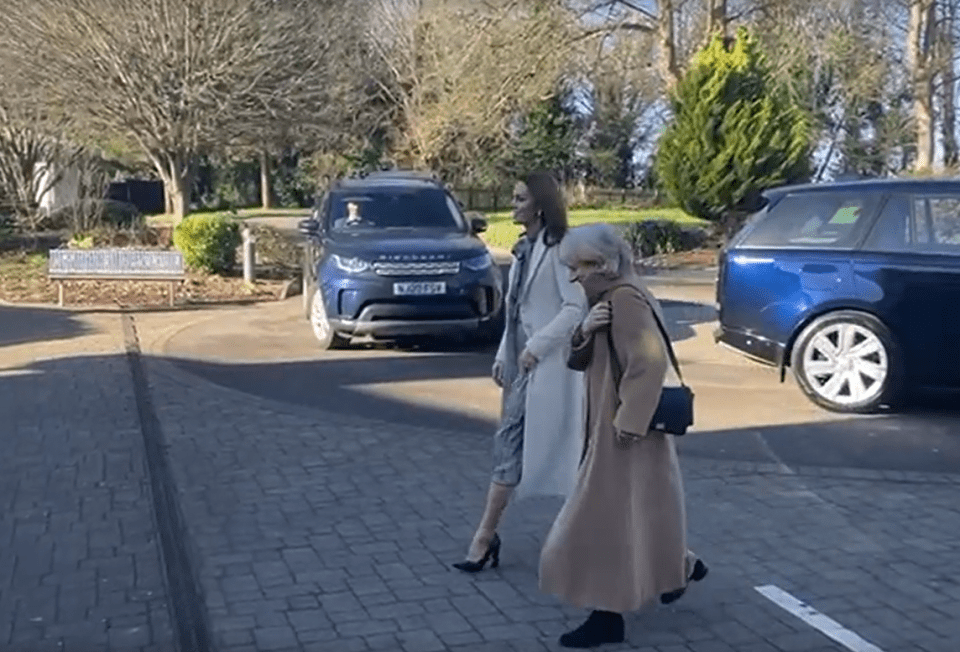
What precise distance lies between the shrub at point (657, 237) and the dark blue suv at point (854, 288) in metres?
14.0

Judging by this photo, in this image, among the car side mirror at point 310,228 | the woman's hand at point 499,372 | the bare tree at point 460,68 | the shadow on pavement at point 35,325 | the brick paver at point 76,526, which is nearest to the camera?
the brick paver at point 76,526

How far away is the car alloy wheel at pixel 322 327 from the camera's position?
1330cm

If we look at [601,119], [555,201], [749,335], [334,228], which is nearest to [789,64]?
[601,119]

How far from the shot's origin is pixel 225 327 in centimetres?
1534

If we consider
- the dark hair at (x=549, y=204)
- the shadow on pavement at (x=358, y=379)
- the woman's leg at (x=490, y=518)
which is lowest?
the shadow on pavement at (x=358, y=379)

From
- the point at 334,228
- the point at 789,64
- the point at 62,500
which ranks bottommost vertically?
the point at 62,500

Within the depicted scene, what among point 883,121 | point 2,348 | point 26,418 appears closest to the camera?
point 26,418

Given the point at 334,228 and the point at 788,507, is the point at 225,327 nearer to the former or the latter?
the point at 334,228

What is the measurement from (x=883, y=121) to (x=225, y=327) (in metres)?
36.1

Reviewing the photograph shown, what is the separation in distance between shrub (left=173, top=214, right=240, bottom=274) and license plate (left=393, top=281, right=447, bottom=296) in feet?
23.6

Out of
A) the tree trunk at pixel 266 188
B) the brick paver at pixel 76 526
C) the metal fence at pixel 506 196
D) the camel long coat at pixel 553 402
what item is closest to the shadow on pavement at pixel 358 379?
the brick paver at pixel 76 526

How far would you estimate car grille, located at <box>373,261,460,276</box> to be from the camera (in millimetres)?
13102

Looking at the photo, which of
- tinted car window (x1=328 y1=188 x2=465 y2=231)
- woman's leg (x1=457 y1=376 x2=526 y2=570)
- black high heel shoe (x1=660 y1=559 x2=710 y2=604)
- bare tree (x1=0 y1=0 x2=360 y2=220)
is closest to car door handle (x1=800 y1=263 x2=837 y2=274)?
black high heel shoe (x1=660 y1=559 x2=710 y2=604)

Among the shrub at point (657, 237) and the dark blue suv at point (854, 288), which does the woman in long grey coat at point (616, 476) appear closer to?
the dark blue suv at point (854, 288)
